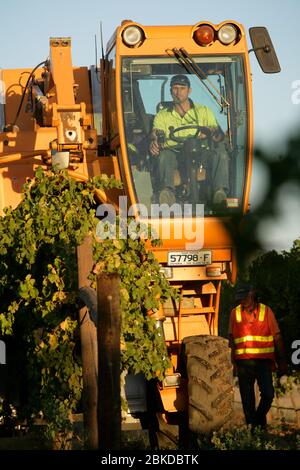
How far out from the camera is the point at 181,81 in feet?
31.2

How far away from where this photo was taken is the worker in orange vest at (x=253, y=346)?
10.6 metres

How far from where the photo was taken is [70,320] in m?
8.80

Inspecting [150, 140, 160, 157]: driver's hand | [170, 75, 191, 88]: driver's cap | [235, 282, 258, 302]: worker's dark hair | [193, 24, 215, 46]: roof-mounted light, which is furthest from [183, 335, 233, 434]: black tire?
[193, 24, 215, 46]: roof-mounted light

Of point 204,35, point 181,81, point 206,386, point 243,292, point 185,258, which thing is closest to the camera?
point 206,386

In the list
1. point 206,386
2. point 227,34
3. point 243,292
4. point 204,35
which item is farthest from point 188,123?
point 206,386

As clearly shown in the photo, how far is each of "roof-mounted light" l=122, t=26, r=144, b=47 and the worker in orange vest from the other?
2929 millimetres

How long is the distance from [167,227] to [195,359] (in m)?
1.29

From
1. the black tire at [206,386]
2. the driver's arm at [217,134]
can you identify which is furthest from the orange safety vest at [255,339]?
the driver's arm at [217,134]

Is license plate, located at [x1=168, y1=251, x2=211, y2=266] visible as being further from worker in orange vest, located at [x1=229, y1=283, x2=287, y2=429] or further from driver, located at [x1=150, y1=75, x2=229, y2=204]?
worker in orange vest, located at [x1=229, y1=283, x2=287, y2=429]

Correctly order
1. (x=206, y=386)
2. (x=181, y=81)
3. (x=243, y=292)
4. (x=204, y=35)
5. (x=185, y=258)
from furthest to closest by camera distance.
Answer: (x=243, y=292) → (x=204, y=35) → (x=181, y=81) → (x=185, y=258) → (x=206, y=386)

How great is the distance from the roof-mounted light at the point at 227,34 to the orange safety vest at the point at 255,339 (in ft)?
9.81

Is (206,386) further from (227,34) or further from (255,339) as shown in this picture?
(227,34)

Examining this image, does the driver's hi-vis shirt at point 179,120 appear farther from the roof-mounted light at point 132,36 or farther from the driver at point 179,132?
the roof-mounted light at point 132,36

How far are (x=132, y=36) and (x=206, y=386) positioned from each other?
139 inches
